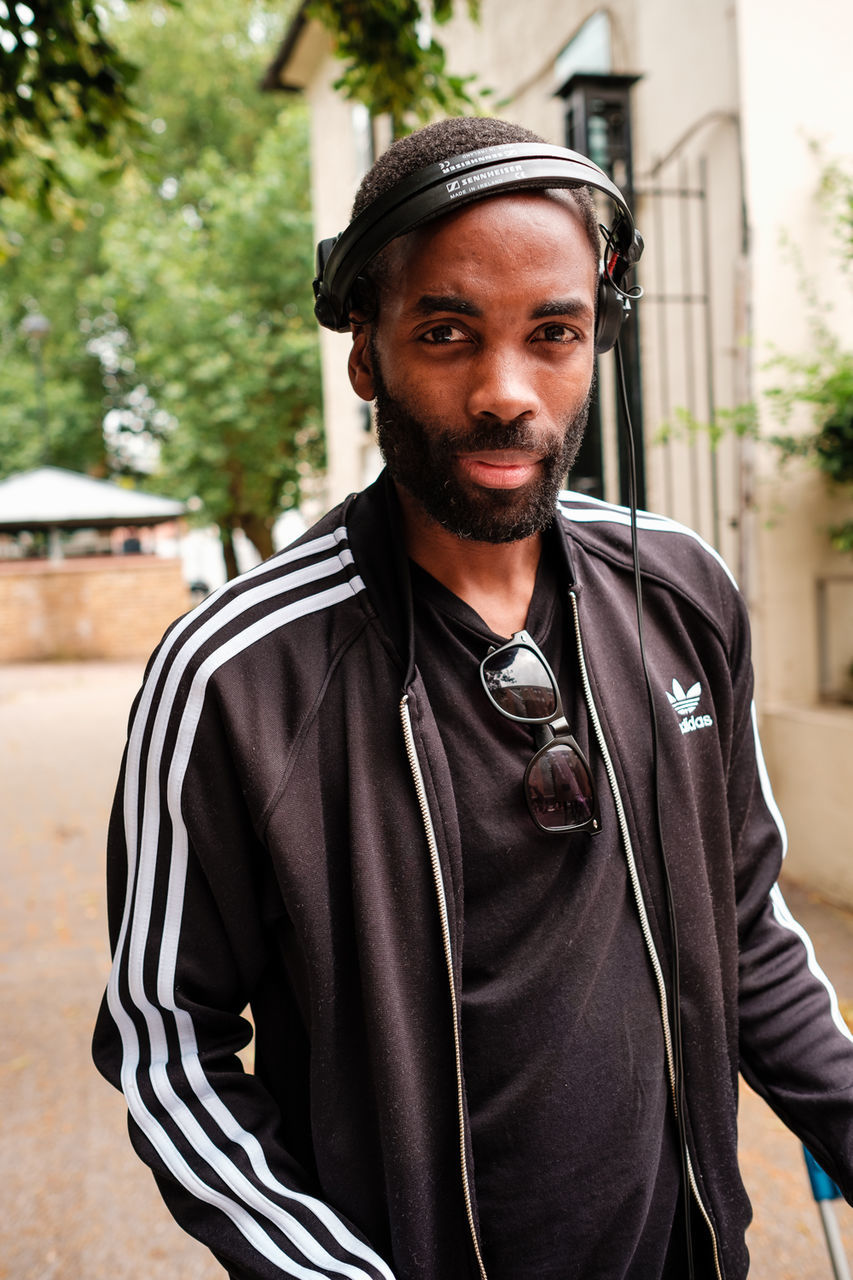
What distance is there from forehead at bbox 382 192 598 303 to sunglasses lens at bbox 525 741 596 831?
62 centimetres

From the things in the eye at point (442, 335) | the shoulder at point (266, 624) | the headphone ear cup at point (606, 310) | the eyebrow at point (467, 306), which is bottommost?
the shoulder at point (266, 624)

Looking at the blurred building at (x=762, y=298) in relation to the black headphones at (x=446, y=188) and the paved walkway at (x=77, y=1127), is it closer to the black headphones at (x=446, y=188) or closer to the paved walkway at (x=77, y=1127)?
the paved walkway at (x=77, y=1127)

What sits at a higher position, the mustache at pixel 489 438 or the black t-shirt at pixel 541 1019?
the mustache at pixel 489 438

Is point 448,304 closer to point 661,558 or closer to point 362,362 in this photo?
point 362,362

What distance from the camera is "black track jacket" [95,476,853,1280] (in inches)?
53.0

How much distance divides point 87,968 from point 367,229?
483 cm

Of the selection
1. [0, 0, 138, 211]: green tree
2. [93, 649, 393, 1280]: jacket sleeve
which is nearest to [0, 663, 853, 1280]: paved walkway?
[93, 649, 393, 1280]: jacket sleeve

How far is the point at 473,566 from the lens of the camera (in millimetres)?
1541

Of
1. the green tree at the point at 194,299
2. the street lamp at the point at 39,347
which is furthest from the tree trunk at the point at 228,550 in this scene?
the street lamp at the point at 39,347

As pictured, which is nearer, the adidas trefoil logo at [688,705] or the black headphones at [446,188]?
the black headphones at [446,188]

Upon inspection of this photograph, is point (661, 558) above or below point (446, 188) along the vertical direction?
below

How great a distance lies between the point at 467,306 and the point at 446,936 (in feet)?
2.63

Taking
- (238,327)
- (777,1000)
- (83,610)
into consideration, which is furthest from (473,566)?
(83,610)

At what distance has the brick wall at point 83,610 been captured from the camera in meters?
22.1
